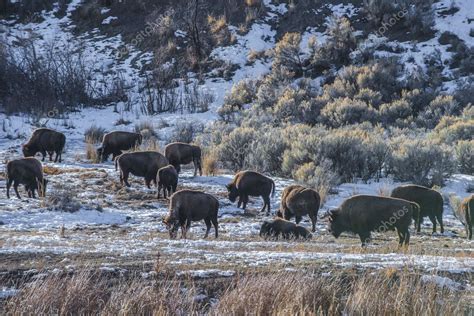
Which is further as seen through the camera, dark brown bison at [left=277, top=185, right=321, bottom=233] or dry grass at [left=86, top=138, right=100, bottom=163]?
dry grass at [left=86, top=138, right=100, bottom=163]

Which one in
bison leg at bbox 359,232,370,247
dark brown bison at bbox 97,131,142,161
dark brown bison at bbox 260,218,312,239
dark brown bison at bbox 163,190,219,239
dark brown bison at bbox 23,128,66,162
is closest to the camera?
bison leg at bbox 359,232,370,247

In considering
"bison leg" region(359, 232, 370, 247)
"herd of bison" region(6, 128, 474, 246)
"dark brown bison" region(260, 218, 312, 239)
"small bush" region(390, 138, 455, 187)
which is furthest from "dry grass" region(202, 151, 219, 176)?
"bison leg" region(359, 232, 370, 247)

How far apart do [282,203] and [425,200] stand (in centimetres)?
340

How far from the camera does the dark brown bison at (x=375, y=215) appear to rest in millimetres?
12344

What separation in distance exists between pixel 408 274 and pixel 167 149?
14.8 meters

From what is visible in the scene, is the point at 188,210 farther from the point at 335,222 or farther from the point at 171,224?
the point at 335,222

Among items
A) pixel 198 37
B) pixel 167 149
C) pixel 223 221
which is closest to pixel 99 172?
pixel 167 149

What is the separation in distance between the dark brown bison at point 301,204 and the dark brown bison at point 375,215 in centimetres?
231

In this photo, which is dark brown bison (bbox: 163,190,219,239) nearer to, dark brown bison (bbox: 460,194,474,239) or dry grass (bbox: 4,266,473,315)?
dark brown bison (bbox: 460,194,474,239)

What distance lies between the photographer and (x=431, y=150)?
22.0 m

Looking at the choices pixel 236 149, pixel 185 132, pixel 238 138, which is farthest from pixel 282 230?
pixel 185 132

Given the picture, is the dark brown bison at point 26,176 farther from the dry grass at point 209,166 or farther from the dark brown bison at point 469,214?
the dark brown bison at point 469,214

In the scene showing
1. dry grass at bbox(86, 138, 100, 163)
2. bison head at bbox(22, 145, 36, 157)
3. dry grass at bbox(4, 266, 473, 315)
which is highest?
dry grass at bbox(4, 266, 473, 315)

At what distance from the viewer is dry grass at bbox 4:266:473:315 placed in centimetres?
673
